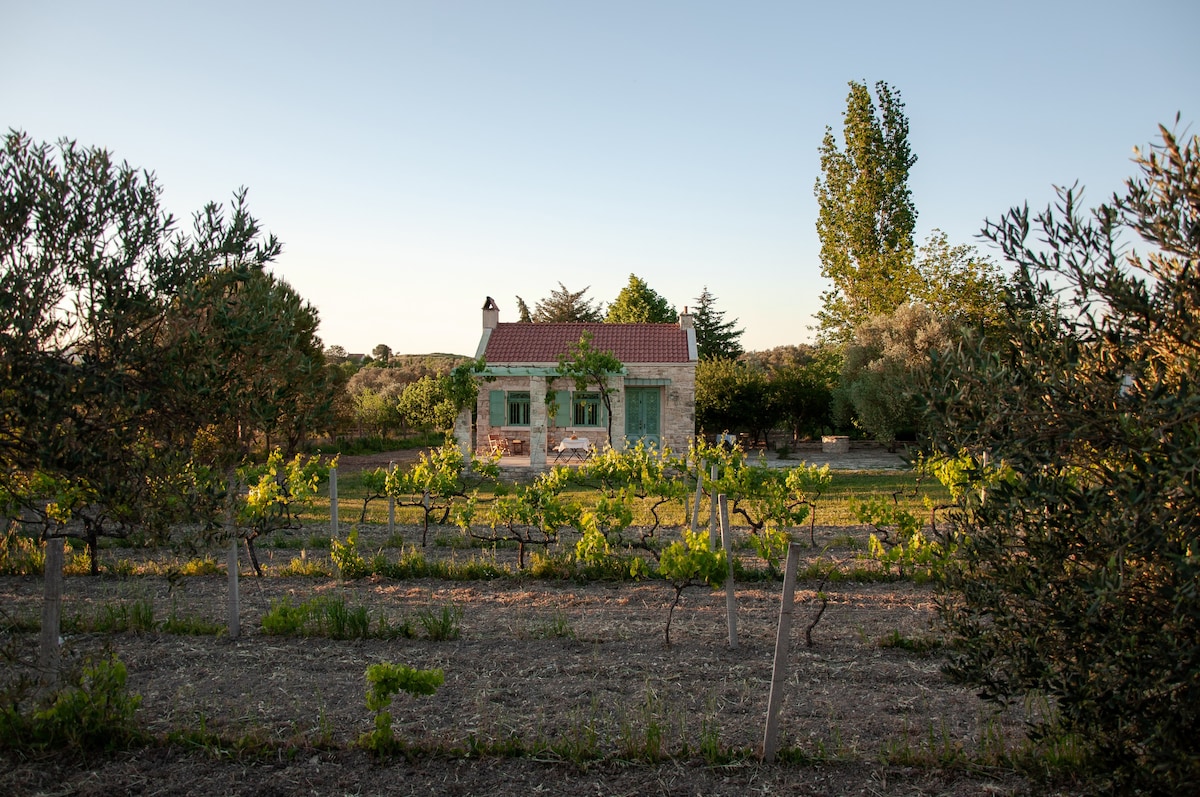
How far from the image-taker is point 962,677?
3125 mm

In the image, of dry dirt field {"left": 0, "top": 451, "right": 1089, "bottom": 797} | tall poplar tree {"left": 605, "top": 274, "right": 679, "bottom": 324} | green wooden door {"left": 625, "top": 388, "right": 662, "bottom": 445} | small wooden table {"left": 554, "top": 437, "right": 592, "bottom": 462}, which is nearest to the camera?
dry dirt field {"left": 0, "top": 451, "right": 1089, "bottom": 797}

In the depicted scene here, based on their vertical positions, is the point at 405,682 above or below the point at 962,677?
below

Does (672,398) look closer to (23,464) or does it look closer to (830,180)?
Result: (830,180)

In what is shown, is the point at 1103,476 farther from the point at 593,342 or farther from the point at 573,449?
the point at 593,342

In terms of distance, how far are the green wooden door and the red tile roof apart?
37.2 inches

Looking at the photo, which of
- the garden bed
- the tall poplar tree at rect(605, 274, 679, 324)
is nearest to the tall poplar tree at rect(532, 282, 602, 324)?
the tall poplar tree at rect(605, 274, 679, 324)

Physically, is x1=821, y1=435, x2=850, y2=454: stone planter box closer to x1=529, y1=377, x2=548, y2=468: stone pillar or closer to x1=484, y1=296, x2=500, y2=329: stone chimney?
x1=529, y1=377, x2=548, y2=468: stone pillar

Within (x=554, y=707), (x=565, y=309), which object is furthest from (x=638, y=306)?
(x=554, y=707)

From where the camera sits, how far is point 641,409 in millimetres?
23250

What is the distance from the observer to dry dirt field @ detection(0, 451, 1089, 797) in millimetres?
→ 3922

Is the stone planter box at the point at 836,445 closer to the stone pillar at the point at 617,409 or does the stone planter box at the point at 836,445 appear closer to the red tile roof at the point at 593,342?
the red tile roof at the point at 593,342

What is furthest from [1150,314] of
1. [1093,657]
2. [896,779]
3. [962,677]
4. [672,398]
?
[672,398]

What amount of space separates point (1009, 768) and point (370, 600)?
17.6ft

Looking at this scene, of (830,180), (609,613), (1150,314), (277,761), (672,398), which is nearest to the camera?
(1150,314)
